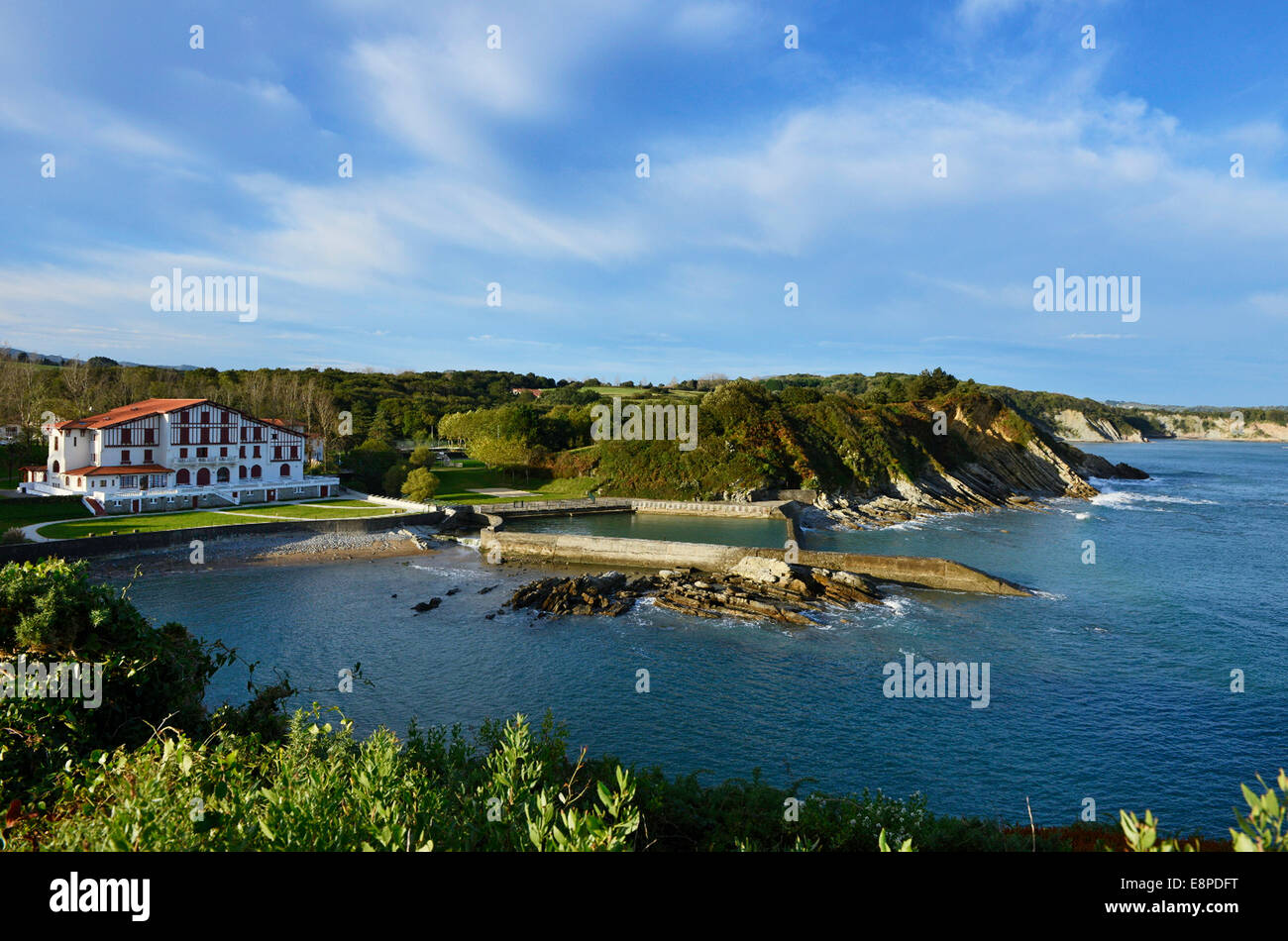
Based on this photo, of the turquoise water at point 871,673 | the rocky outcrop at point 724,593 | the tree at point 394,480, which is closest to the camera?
the turquoise water at point 871,673

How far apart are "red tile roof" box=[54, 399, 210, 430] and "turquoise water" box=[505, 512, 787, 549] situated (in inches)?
1074

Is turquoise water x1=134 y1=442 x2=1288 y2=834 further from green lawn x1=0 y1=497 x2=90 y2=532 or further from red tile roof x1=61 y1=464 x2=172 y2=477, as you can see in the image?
red tile roof x1=61 y1=464 x2=172 y2=477

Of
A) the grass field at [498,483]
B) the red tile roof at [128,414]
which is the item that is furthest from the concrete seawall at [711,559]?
the red tile roof at [128,414]

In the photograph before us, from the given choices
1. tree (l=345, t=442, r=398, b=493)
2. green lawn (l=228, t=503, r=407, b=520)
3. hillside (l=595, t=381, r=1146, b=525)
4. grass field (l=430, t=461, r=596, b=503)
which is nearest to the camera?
green lawn (l=228, t=503, r=407, b=520)

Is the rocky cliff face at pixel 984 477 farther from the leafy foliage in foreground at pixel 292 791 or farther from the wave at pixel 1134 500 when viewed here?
the leafy foliage in foreground at pixel 292 791

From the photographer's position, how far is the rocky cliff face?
208 ft

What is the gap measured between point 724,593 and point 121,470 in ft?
149

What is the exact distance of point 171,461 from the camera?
5094cm

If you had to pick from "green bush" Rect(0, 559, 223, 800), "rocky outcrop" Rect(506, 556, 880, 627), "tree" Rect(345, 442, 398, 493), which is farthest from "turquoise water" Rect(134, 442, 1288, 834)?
"tree" Rect(345, 442, 398, 493)

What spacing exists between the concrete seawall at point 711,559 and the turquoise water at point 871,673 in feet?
5.75

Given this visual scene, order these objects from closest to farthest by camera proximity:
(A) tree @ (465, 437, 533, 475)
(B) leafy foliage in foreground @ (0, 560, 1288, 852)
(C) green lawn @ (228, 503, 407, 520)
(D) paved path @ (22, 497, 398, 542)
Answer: (B) leafy foliage in foreground @ (0, 560, 1288, 852)
(D) paved path @ (22, 497, 398, 542)
(C) green lawn @ (228, 503, 407, 520)
(A) tree @ (465, 437, 533, 475)

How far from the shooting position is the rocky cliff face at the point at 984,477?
63.3 meters

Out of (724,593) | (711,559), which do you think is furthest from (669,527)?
(724,593)
